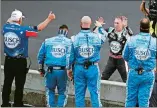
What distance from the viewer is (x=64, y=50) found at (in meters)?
8.87

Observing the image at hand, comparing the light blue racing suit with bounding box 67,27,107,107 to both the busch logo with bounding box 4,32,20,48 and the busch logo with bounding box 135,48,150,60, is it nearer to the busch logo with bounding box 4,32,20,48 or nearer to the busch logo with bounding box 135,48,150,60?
the busch logo with bounding box 135,48,150,60

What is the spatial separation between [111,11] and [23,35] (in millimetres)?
10612

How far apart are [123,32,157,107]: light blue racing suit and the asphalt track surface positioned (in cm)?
811

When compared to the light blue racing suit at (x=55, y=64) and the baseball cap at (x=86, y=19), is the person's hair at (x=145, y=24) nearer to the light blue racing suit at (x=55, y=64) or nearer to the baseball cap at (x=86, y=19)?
the baseball cap at (x=86, y=19)

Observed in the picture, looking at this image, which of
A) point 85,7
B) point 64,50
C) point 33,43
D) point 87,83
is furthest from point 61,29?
point 85,7

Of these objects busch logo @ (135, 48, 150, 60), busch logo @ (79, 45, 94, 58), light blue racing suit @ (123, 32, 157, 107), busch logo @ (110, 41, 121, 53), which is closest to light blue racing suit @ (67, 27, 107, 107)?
busch logo @ (79, 45, 94, 58)

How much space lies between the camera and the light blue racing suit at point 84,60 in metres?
8.79

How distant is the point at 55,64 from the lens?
351 inches

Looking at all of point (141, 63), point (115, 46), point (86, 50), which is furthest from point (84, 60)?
point (115, 46)

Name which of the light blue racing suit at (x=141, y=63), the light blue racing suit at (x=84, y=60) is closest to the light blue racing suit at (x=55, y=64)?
the light blue racing suit at (x=84, y=60)

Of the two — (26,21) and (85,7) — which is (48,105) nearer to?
(26,21)

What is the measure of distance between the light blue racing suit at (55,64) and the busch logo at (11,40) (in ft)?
1.41

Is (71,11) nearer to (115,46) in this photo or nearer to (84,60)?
(115,46)

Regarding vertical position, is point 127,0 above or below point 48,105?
above
